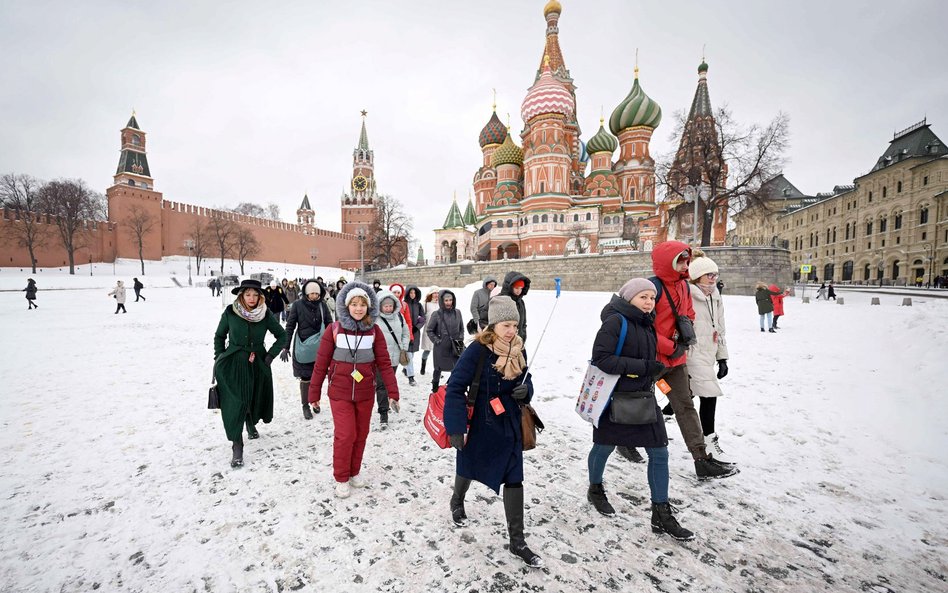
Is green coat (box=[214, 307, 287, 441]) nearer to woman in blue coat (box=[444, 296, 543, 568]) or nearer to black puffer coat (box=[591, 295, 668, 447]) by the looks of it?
woman in blue coat (box=[444, 296, 543, 568])

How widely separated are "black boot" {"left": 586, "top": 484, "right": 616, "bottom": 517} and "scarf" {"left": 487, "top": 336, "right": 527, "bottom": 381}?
128 centimetres

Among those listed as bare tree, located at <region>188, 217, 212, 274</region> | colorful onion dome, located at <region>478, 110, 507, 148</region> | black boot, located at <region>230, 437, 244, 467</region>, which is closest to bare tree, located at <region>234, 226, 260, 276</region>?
bare tree, located at <region>188, 217, 212, 274</region>

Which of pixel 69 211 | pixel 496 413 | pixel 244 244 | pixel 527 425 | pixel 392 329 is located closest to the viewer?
pixel 496 413

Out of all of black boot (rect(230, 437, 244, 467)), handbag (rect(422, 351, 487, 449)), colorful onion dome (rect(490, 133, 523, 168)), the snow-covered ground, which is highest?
colorful onion dome (rect(490, 133, 523, 168))

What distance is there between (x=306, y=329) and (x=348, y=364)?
2.15 m

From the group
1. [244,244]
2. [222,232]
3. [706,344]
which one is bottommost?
[706,344]

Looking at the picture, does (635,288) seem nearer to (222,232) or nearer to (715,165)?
(715,165)

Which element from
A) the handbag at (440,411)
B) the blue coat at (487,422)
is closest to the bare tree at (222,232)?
the handbag at (440,411)

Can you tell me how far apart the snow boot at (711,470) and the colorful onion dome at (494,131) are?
151 ft

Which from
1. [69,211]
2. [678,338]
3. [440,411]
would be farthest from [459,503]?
[69,211]

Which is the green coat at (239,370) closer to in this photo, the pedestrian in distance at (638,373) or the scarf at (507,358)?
→ the scarf at (507,358)

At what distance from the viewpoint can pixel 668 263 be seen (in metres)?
2.97

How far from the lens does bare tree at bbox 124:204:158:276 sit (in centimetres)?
4378

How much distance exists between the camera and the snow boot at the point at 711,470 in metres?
3.21
